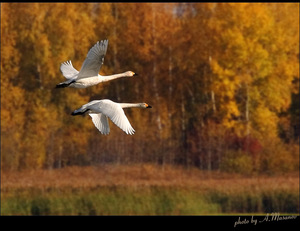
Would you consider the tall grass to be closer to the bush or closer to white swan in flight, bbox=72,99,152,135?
the bush

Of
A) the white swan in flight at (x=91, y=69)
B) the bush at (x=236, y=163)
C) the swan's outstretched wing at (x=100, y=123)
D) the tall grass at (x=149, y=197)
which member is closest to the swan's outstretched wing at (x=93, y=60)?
the white swan in flight at (x=91, y=69)

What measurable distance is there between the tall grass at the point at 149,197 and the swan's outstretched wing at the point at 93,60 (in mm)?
14904

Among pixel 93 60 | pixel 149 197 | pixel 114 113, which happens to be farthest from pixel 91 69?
pixel 149 197

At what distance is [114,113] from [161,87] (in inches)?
1170

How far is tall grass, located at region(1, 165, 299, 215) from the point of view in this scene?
32.3 metres

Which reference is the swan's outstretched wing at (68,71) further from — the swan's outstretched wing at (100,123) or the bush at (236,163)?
the bush at (236,163)

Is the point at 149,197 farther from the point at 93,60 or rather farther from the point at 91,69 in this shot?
the point at 93,60

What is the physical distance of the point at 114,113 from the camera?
16.5m

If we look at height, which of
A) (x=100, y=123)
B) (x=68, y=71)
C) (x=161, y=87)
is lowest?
(x=100, y=123)

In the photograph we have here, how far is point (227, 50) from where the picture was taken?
42.0 metres

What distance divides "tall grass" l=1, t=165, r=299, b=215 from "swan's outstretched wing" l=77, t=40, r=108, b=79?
48.9ft

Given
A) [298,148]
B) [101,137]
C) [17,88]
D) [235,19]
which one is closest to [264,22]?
[235,19]

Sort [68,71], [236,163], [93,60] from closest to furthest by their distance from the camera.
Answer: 1. [93,60]
2. [68,71]
3. [236,163]

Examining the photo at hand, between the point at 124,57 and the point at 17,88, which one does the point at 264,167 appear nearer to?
the point at 124,57
